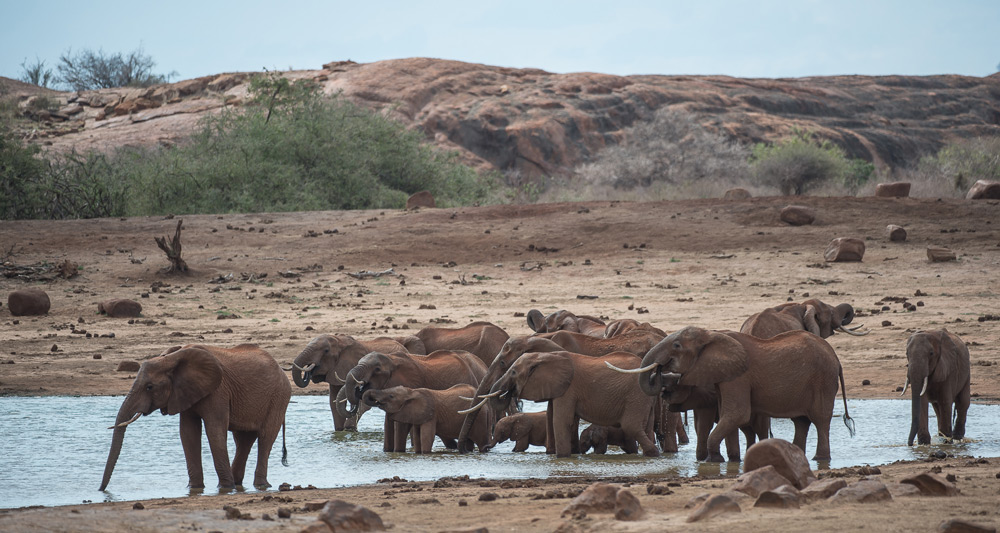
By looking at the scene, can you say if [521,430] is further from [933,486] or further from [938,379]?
[933,486]

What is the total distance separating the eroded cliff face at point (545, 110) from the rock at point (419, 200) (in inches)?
910

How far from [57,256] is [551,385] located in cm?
1820

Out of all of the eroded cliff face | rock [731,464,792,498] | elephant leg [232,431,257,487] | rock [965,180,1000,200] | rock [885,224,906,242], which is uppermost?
the eroded cliff face

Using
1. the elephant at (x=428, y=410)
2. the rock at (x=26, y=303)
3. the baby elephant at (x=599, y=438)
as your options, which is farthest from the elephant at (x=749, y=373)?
the rock at (x=26, y=303)

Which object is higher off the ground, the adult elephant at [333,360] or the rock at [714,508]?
the rock at [714,508]

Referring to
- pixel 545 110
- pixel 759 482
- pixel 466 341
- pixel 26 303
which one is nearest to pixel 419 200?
pixel 26 303

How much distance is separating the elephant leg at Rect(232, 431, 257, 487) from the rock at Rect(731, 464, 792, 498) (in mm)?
4376

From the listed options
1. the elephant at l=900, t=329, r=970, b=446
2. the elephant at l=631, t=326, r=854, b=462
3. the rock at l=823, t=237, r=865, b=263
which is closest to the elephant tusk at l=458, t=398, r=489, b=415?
the elephant at l=631, t=326, r=854, b=462

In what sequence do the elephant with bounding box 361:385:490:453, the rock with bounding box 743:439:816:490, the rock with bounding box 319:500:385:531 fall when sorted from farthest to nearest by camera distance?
the elephant with bounding box 361:385:490:453, the rock with bounding box 743:439:816:490, the rock with bounding box 319:500:385:531

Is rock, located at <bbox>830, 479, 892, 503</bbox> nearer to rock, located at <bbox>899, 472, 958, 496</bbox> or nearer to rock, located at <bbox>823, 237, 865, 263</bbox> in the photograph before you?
rock, located at <bbox>899, 472, 958, 496</bbox>

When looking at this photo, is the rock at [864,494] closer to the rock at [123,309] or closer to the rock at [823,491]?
the rock at [823,491]

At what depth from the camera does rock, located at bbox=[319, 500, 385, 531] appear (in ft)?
16.8

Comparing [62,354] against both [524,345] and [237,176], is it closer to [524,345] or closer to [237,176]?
[524,345]

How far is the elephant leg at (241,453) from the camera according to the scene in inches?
344
